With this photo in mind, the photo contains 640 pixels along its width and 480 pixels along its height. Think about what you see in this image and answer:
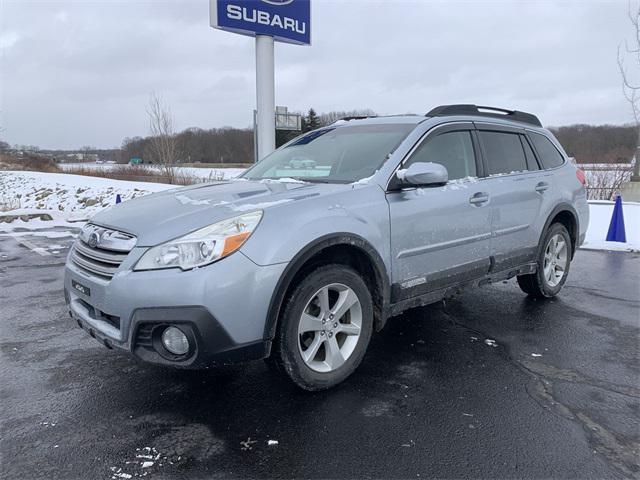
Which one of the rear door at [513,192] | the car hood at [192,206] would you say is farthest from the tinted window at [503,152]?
the car hood at [192,206]

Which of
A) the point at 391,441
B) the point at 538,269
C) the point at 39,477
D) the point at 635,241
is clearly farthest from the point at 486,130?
the point at 635,241

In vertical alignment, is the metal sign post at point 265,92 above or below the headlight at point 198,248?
above

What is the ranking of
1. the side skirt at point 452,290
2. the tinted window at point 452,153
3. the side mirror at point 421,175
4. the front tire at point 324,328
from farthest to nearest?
the tinted window at point 452,153 < the side skirt at point 452,290 < the side mirror at point 421,175 < the front tire at point 324,328

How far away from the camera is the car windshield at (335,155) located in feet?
12.2

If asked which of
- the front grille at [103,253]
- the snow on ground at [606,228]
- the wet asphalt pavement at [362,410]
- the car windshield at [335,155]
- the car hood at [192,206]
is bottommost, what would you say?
the wet asphalt pavement at [362,410]

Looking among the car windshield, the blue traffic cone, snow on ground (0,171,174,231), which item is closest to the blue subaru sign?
the car windshield

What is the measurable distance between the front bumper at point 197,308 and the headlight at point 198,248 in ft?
0.14

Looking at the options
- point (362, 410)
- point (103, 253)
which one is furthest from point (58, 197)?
point (362, 410)

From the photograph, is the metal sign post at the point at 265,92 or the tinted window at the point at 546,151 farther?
the metal sign post at the point at 265,92

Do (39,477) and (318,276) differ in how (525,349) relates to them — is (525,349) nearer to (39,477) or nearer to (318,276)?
(318,276)

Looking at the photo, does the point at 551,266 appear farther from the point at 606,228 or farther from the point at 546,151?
the point at 606,228

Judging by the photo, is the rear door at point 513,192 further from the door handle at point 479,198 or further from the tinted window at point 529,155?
the door handle at point 479,198

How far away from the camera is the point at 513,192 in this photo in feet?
14.7

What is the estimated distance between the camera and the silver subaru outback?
268 cm
